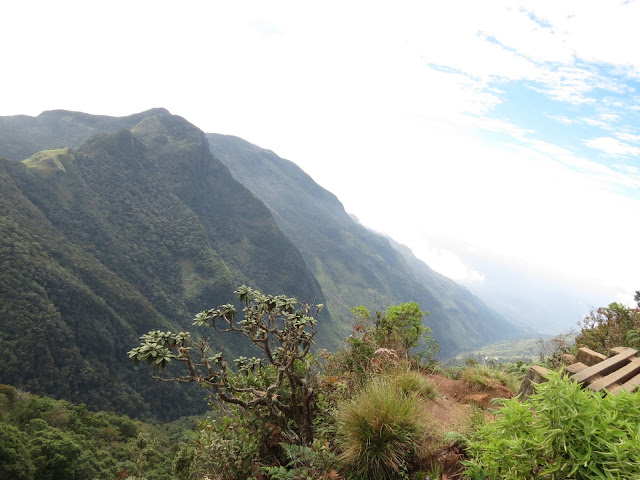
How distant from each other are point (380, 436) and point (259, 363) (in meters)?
2.65

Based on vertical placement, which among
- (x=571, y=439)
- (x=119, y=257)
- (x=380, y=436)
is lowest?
(x=119, y=257)

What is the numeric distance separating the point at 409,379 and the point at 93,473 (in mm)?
37703

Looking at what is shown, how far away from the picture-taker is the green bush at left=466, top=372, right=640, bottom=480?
1.79 metres

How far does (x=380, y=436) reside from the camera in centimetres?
368

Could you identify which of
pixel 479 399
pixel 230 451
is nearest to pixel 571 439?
pixel 230 451

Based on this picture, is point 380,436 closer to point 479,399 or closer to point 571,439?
point 571,439

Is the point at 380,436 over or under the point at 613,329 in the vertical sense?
under

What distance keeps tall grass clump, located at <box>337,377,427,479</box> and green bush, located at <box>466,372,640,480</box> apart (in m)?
1.53

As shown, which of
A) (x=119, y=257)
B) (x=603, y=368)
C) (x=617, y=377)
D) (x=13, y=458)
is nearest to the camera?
(x=617, y=377)

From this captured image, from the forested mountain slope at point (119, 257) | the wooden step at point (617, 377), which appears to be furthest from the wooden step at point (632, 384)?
the forested mountain slope at point (119, 257)

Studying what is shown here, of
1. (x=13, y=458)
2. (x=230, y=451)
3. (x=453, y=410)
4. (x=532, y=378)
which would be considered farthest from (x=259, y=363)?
(x=13, y=458)

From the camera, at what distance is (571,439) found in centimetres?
194

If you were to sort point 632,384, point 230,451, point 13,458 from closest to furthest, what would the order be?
1. point 632,384
2. point 230,451
3. point 13,458

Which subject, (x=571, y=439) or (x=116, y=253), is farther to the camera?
(x=116, y=253)
